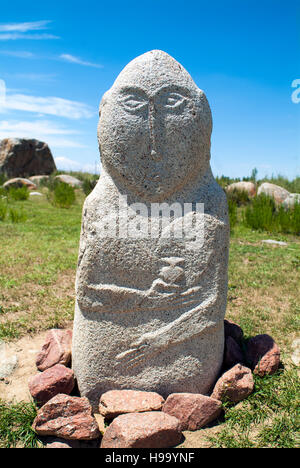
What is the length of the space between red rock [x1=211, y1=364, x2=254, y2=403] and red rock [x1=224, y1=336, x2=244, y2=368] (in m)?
0.19

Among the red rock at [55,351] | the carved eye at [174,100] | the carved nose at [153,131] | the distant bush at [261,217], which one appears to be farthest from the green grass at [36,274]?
the distant bush at [261,217]

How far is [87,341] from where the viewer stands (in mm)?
2527

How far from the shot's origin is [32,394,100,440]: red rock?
223 cm

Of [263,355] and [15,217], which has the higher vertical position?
[15,217]

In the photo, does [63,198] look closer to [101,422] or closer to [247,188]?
[247,188]

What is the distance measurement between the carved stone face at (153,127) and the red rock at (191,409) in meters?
1.27

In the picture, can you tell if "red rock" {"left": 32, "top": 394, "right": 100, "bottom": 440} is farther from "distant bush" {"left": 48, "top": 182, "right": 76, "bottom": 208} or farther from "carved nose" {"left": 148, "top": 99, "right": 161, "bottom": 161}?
"distant bush" {"left": 48, "top": 182, "right": 76, "bottom": 208}

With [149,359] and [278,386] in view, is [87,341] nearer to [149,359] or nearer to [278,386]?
[149,359]

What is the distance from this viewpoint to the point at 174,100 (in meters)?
2.36

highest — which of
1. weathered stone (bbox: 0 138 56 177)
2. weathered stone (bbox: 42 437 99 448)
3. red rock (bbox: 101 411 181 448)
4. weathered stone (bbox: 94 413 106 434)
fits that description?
weathered stone (bbox: 0 138 56 177)

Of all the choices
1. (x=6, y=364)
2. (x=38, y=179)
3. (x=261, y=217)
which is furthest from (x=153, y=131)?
(x=38, y=179)

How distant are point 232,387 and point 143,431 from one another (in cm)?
74

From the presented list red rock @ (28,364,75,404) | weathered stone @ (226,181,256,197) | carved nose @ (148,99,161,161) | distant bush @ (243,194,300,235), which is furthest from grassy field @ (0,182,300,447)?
weathered stone @ (226,181,256,197)

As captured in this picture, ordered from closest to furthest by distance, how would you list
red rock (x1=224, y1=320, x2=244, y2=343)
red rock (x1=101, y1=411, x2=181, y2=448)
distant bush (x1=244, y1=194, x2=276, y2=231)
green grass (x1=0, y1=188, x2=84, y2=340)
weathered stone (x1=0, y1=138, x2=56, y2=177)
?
red rock (x1=101, y1=411, x2=181, y2=448), red rock (x1=224, y1=320, x2=244, y2=343), green grass (x1=0, y1=188, x2=84, y2=340), distant bush (x1=244, y1=194, x2=276, y2=231), weathered stone (x1=0, y1=138, x2=56, y2=177)
